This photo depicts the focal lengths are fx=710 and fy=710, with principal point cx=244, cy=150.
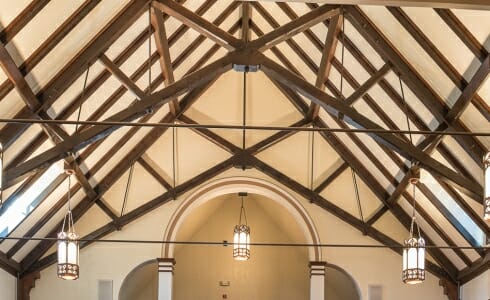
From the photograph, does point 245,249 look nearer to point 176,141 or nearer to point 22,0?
point 176,141

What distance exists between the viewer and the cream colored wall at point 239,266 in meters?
14.3

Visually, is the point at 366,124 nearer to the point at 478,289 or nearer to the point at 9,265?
the point at 478,289

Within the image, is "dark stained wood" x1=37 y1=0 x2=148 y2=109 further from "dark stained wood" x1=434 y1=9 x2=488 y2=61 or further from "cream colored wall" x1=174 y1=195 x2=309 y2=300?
"cream colored wall" x1=174 y1=195 x2=309 y2=300

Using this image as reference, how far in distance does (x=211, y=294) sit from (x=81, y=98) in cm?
678

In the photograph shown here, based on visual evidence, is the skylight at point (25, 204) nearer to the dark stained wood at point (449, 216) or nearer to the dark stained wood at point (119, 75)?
the dark stained wood at point (119, 75)

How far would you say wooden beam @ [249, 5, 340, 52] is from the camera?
8.19 metres

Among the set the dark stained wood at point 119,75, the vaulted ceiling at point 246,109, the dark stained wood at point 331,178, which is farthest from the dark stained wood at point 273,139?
the dark stained wood at point 119,75

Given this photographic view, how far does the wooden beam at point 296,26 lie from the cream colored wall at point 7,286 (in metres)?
5.62

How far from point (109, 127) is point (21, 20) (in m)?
1.66

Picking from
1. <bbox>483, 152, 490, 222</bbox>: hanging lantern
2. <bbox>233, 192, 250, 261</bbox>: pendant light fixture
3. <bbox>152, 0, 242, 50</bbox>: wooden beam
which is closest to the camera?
<bbox>483, 152, 490, 222</bbox>: hanging lantern

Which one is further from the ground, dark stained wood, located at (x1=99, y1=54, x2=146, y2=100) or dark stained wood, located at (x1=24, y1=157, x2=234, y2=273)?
dark stained wood, located at (x1=99, y1=54, x2=146, y2=100)

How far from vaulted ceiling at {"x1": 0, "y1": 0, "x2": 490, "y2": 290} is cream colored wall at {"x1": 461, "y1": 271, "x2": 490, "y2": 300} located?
0.51 feet

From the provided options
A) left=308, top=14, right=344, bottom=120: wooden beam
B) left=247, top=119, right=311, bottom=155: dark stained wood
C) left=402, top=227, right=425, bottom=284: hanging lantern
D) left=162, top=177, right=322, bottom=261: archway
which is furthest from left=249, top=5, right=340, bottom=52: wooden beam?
left=162, top=177, right=322, bottom=261: archway

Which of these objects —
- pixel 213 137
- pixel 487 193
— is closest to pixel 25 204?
pixel 213 137
